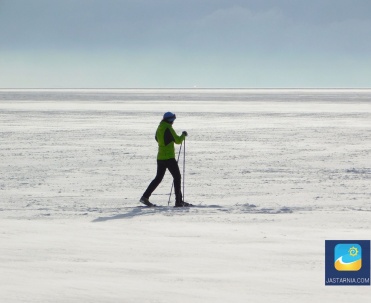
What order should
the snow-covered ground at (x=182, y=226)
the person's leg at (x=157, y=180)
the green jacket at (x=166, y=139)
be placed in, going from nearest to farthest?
the snow-covered ground at (x=182, y=226) < the green jacket at (x=166, y=139) < the person's leg at (x=157, y=180)

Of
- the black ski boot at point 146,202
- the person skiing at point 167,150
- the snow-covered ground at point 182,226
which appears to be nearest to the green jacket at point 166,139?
the person skiing at point 167,150

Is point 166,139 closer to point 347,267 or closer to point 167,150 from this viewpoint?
point 167,150

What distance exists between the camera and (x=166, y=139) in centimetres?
1213

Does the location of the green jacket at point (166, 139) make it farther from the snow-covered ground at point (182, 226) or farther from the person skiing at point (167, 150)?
the snow-covered ground at point (182, 226)

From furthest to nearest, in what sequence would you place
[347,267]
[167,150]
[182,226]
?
1. [167,150]
2. [182,226]
3. [347,267]

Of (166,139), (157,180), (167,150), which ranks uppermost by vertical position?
(166,139)

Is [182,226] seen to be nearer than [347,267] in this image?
No

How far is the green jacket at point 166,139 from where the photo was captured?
39.7 ft

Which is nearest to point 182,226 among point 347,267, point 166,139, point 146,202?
point 146,202

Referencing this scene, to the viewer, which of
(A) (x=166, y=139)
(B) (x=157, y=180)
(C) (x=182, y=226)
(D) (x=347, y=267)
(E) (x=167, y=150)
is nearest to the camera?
(D) (x=347, y=267)

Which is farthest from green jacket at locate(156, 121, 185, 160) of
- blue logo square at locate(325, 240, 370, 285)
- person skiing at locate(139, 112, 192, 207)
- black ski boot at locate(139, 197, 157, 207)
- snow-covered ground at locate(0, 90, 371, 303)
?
blue logo square at locate(325, 240, 370, 285)

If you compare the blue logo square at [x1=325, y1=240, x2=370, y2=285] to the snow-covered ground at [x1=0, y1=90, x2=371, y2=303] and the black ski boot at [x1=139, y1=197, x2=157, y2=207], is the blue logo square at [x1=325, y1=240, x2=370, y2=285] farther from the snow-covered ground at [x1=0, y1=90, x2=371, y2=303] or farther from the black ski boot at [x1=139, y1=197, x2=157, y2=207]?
the black ski boot at [x1=139, y1=197, x2=157, y2=207]

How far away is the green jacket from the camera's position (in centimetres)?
1209

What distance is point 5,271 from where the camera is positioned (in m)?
7.29
